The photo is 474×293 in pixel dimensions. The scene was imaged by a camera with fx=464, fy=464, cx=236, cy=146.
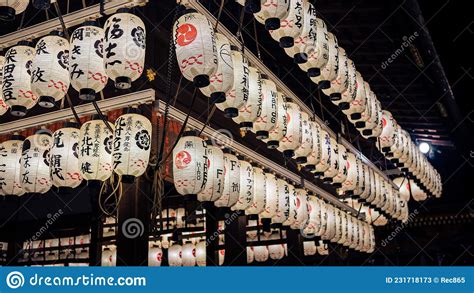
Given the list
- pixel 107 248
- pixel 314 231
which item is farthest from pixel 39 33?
pixel 107 248

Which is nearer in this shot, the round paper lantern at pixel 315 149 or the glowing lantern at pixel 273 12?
the glowing lantern at pixel 273 12

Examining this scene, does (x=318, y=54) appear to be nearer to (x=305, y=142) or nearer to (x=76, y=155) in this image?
(x=305, y=142)

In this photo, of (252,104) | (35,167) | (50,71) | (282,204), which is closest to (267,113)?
(252,104)

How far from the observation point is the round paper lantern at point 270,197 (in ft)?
23.2

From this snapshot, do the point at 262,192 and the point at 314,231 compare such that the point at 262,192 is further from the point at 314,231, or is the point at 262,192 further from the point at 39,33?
the point at 39,33

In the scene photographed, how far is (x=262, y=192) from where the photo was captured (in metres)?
6.70

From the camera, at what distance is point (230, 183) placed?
585cm

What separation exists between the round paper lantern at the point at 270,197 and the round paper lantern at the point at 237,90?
2.18 m

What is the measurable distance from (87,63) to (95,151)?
3.23 feet

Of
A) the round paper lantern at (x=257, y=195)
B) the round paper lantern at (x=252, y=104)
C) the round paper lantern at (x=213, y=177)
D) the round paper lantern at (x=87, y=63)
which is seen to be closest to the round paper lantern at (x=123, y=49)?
the round paper lantern at (x=87, y=63)

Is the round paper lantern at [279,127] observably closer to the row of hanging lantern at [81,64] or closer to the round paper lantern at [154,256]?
the row of hanging lantern at [81,64]

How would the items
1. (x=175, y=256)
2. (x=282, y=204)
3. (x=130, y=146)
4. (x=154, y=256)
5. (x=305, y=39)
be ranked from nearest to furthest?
(x=130, y=146)
(x=305, y=39)
(x=282, y=204)
(x=154, y=256)
(x=175, y=256)
